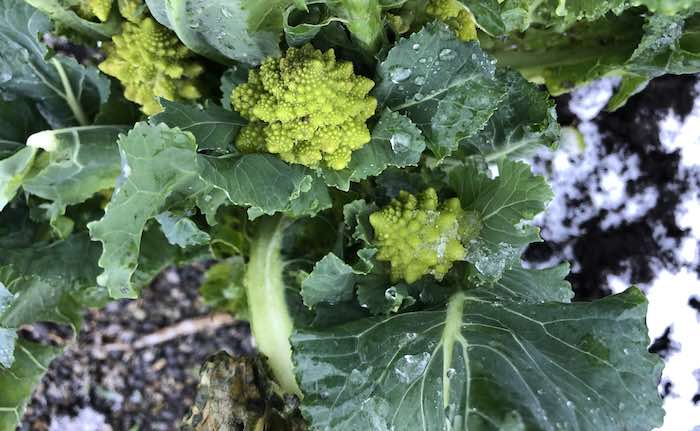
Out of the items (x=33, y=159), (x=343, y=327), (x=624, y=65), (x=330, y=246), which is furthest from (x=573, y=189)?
(x=33, y=159)

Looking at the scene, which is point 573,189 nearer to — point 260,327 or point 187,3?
point 260,327

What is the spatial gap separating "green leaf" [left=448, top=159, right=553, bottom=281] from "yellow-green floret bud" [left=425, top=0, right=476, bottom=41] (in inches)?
8.9

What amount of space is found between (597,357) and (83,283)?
930mm

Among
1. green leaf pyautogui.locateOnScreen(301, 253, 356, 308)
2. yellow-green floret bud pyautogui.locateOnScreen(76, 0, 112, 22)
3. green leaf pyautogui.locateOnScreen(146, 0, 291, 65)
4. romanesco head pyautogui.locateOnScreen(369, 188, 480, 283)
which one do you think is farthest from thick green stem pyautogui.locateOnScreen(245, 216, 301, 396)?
yellow-green floret bud pyautogui.locateOnScreen(76, 0, 112, 22)

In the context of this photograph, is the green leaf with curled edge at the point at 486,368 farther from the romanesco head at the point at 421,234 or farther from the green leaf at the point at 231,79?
the green leaf at the point at 231,79

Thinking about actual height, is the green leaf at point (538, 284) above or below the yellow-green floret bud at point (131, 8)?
above

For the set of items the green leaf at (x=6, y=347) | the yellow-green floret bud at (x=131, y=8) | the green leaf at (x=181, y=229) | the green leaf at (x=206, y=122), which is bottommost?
the green leaf at (x=6, y=347)

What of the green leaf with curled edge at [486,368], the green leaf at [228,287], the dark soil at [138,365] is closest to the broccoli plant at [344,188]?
the green leaf with curled edge at [486,368]

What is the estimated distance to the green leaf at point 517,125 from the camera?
1236 millimetres

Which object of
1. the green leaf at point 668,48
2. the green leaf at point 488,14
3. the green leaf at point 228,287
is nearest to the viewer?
the green leaf at point 488,14

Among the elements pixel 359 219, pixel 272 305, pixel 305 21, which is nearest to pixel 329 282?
pixel 359 219

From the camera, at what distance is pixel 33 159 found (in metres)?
1.17

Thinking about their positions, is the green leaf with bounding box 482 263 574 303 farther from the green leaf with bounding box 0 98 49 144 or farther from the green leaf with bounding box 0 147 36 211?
the green leaf with bounding box 0 98 49 144

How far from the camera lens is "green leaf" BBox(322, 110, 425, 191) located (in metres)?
1.12
